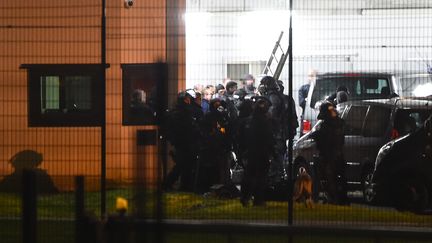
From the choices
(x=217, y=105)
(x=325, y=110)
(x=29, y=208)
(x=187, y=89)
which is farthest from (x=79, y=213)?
(x=217, y=105)

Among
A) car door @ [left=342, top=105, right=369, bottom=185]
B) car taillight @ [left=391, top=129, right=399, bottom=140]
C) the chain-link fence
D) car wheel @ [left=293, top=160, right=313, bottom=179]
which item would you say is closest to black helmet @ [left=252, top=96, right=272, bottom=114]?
the chain-link fence

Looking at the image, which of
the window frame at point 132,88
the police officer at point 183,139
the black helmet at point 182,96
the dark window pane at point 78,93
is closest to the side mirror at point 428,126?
the police officer at point 183,139

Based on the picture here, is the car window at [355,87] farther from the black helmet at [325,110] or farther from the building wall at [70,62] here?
the building wall at [70,62]

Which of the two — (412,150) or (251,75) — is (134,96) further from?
(412,150)

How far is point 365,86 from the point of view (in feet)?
47.1

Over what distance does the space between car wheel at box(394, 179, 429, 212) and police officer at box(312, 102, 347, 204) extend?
84cm

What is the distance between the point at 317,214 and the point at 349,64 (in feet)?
6.01

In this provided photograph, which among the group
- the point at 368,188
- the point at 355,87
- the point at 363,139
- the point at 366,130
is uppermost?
the point at 355,87

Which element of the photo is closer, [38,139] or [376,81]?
[38,139]

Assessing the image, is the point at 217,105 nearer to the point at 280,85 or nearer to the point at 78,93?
the point at 280,85

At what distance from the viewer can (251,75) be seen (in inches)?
498

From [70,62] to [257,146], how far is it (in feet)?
8.91

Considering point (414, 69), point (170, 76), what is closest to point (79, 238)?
point (170, 76)

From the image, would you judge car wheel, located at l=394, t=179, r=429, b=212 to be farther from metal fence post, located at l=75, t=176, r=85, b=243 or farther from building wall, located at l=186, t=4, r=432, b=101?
metal fence post, located at l=75, t=176, r=85, b=243
